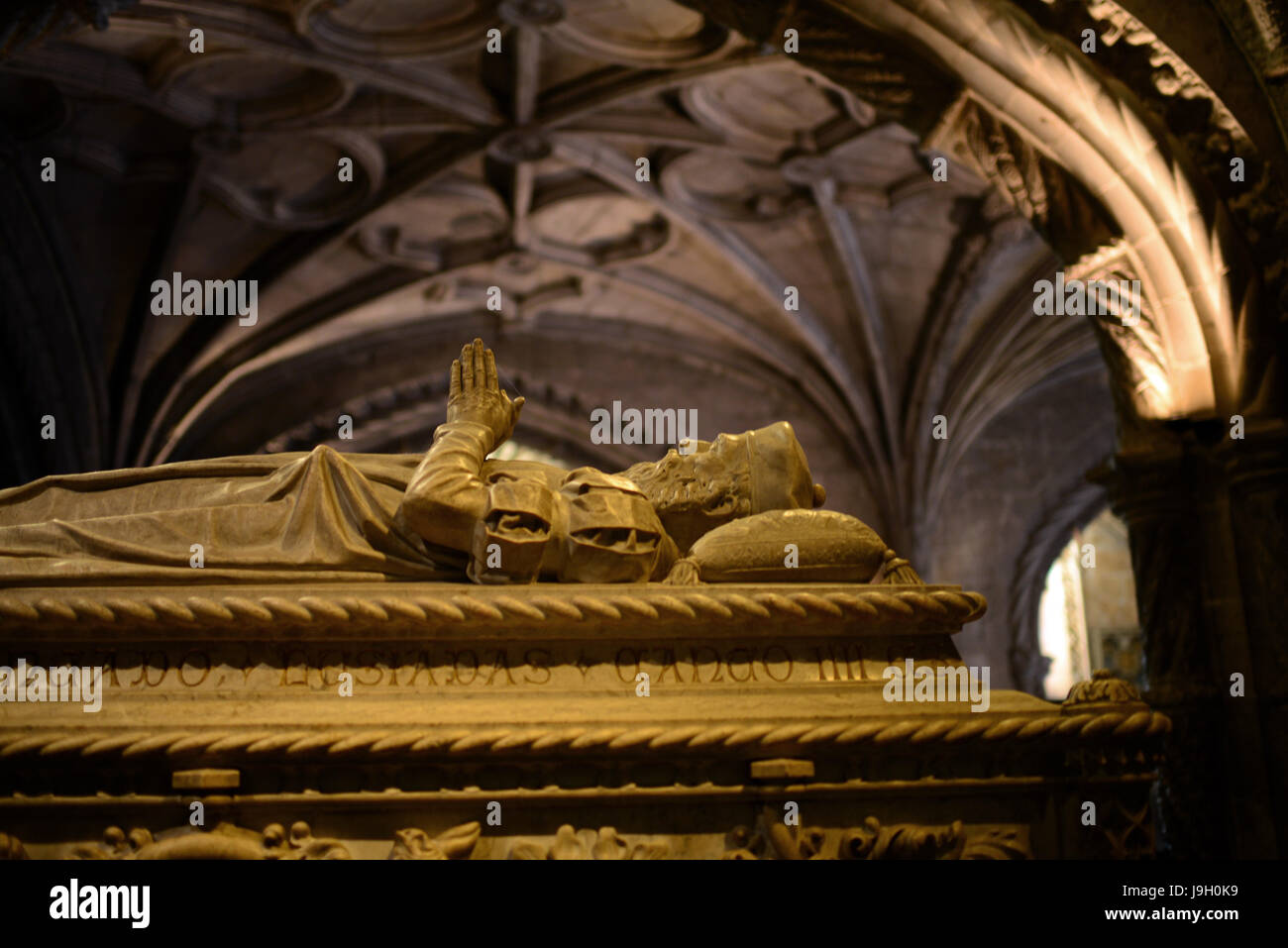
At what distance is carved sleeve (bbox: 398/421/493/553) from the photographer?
110 inches

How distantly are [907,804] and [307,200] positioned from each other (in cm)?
938

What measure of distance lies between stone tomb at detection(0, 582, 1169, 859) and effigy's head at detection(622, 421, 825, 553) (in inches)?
14.2

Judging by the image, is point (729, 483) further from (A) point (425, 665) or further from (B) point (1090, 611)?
(B) point (1090, 611)

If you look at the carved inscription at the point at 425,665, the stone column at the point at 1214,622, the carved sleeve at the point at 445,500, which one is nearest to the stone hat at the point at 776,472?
the carved inscription at the point at 425,665

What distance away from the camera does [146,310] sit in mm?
10828

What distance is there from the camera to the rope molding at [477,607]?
8.53 feet

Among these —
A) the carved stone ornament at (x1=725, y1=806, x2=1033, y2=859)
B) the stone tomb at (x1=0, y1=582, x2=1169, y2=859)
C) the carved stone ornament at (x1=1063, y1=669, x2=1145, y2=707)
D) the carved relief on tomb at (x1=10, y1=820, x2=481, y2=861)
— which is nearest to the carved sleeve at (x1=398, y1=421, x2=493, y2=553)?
the stone tomb at (x1=0, y1=582, x2=1169, y2=859)

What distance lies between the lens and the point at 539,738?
2408 millimetres

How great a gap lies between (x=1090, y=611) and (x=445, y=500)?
11.9m

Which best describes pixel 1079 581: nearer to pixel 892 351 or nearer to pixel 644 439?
pixel 892 351

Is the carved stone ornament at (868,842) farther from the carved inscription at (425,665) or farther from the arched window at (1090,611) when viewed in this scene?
the arched window at (1090,611)

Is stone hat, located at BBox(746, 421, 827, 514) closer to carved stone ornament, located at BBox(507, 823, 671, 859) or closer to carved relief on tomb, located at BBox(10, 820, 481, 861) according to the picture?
carved stone ornament, located at BBox(507, 823, 671, 859)

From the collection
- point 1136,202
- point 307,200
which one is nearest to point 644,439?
point 307,200
